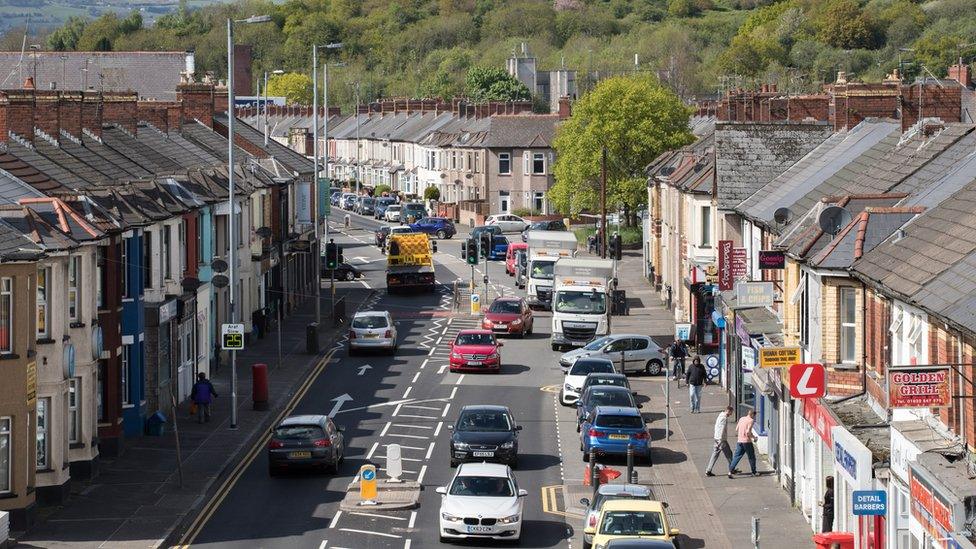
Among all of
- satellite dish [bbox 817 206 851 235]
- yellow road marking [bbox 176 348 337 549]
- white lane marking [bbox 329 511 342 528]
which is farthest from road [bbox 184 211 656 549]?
satellite dish [bbox 817 206 851 235]

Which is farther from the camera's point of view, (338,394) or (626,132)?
(626,132)

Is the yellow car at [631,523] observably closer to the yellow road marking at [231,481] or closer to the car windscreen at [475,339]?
the yellow road marking at [231,481]

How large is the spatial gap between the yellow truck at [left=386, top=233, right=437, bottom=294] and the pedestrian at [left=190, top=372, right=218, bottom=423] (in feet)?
107

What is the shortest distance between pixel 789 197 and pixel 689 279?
19132 millimetres

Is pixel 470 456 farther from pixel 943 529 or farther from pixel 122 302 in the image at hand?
pixel 943 529

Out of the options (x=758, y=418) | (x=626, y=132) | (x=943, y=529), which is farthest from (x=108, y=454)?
(x=626, y=132)

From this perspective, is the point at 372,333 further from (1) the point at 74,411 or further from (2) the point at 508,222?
(2) the point at 508,222

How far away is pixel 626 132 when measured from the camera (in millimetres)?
94438

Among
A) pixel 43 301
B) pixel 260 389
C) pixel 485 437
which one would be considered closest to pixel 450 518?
pixel 485 437

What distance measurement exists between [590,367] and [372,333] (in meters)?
11.4

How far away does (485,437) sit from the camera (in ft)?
127

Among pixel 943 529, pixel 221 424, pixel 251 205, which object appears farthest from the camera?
pixel 251 205

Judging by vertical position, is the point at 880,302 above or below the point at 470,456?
above

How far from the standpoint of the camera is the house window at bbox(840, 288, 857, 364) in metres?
31.2
